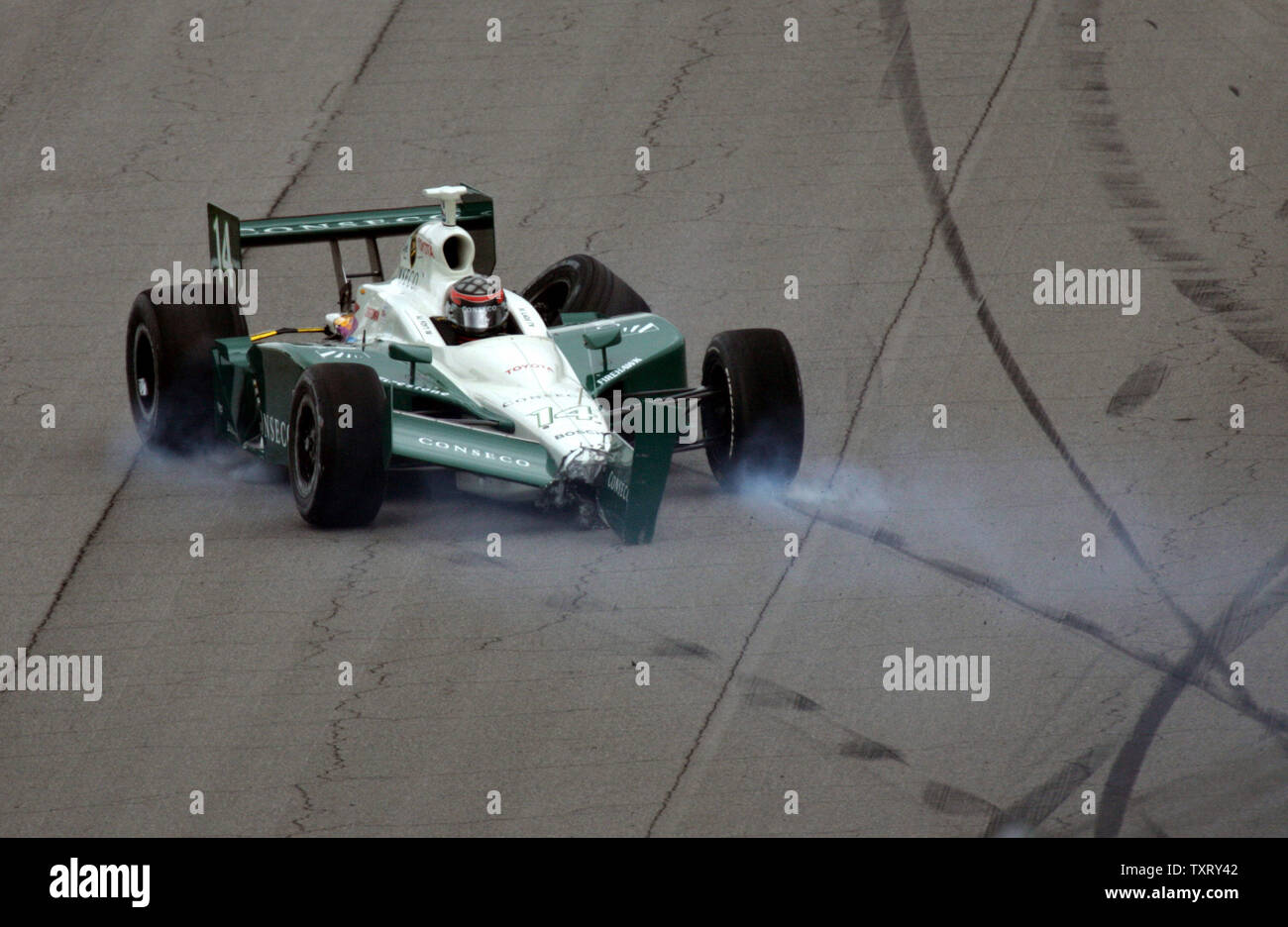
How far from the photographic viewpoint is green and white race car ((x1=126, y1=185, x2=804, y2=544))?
444 inches

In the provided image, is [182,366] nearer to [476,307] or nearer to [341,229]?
[341,229]

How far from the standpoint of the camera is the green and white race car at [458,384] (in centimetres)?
1127

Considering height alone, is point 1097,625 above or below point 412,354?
below

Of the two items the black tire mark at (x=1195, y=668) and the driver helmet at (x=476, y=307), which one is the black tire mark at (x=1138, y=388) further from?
the driver helmet at (x=476, y=307)

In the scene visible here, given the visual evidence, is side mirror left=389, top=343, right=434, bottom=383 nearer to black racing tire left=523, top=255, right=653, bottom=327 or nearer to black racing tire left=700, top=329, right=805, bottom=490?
black racing tire left=700, top=329, right=805, bottom=490

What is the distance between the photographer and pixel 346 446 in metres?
11.0

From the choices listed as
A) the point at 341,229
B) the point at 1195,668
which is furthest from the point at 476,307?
the point at 1195,668

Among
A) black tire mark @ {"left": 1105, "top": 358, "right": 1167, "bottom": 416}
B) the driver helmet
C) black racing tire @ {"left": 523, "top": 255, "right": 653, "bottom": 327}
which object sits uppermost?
black racing tire @ {"left": 523, "top": 255, "right": 653, "bottom": 327}

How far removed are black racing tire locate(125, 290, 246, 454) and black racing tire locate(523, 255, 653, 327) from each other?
2170mm

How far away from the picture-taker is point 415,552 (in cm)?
1120

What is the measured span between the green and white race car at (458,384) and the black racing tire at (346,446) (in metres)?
0.01

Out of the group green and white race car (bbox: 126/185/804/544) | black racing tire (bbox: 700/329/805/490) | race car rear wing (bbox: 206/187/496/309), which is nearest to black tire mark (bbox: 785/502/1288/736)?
black racing tire (bbox: 700/329/805/490)

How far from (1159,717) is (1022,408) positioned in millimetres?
5056

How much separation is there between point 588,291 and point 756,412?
95.2 inches
